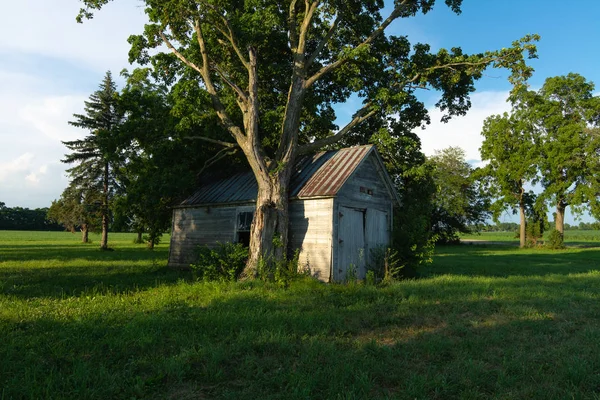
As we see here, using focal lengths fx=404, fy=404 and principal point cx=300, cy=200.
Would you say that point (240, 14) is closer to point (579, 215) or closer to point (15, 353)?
point (15, 353)

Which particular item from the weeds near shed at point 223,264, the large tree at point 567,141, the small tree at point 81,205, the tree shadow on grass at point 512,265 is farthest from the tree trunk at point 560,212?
the small tree at point 81,205

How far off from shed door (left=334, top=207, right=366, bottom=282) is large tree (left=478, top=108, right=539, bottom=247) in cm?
3699

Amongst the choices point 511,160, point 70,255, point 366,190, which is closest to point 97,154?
point 70,255

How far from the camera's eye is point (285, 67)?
1855 cm

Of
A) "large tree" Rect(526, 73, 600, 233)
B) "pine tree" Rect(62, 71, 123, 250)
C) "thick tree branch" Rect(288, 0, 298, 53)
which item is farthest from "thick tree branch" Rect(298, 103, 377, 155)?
"large tree" Rect(526, 73, 600, 233)

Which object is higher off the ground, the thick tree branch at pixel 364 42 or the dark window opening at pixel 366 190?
the thick tree branch at pixel 364 42

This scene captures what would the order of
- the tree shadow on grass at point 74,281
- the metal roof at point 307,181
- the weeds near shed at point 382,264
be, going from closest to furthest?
the tree shadow on grass at point 74,281, the metal roof at point 307,181, the weeds near shed at point 382,264

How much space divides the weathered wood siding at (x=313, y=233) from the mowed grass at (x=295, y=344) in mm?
3052

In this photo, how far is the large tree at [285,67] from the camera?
1516 cm

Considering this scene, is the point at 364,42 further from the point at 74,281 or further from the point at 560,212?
the point at 560,212

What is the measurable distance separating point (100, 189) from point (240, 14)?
93.7ft

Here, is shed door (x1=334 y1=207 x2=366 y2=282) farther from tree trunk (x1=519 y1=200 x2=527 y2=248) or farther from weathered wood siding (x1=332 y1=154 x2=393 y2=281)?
tree trunk (x1=519 y1=200 x2=527 y2=248)

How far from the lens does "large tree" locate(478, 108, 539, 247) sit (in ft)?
149

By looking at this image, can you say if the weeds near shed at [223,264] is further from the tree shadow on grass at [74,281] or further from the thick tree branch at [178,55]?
the thick tree branch at [178,55]
